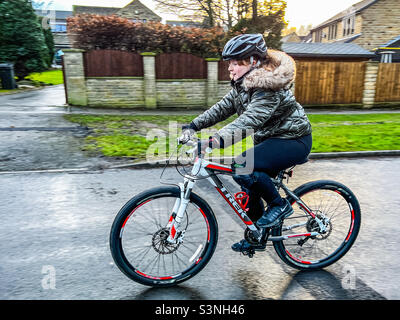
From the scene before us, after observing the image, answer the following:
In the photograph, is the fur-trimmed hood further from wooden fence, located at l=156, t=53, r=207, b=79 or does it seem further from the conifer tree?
the conifer tree

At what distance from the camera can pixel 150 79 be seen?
13.8m

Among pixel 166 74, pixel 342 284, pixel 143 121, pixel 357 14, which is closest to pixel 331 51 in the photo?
pixel 357 14

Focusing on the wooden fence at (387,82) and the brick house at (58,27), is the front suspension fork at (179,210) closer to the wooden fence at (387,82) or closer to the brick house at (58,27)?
the wooden fence at (387,82)

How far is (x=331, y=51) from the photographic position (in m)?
28.9

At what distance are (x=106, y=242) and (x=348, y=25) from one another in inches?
1725

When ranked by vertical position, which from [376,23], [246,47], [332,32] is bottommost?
[246,47]

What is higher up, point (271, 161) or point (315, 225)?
point (271, 161)

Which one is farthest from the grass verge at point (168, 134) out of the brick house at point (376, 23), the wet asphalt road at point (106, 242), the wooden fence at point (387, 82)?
the brick house at point (376, 23)

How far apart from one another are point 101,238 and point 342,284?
2.49m

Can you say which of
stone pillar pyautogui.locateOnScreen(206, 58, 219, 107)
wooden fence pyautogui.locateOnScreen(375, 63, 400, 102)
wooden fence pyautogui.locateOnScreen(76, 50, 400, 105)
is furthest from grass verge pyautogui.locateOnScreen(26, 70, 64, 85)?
wooden fence pyautogui.locateOnScreen(375, 63, 400, 102)

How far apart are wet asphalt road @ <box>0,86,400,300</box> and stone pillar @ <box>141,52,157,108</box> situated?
7241 millimetres

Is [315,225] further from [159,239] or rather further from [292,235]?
[159,239]

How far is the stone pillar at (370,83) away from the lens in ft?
54.4

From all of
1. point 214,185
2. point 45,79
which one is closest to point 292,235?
point 214,185
